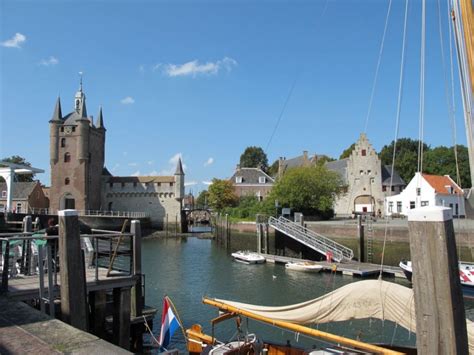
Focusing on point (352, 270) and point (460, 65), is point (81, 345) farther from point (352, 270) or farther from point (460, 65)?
point (352, 270)

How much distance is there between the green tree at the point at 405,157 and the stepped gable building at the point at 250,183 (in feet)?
78.8

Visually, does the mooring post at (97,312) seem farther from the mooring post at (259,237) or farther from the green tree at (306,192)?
the green tree at (306,192)

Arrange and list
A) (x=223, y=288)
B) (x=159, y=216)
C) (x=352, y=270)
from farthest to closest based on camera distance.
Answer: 1. (x=159, y=216)
2. (x=352, y=270)
3. (x=223, y=288)

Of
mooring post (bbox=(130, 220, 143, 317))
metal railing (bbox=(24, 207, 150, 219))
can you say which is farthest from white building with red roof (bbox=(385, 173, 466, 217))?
mooring post (bbox=(130, 220, 143, 317))

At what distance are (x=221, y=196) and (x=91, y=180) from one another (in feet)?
75.9

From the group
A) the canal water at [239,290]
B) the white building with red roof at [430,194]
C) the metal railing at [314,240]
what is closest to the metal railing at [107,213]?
the canal water at [239,290]

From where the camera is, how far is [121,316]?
11.6 metres

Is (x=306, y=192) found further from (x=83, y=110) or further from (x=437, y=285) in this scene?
(x=437, y=285)

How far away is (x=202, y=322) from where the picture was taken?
17422 mm

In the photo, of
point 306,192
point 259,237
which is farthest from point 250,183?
point 259,237

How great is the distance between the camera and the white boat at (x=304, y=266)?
29.8 m

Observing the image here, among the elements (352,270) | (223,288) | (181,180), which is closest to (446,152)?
(181,180)

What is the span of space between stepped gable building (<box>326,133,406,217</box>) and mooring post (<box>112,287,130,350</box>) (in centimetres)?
5432

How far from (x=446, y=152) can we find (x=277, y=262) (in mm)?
55912
